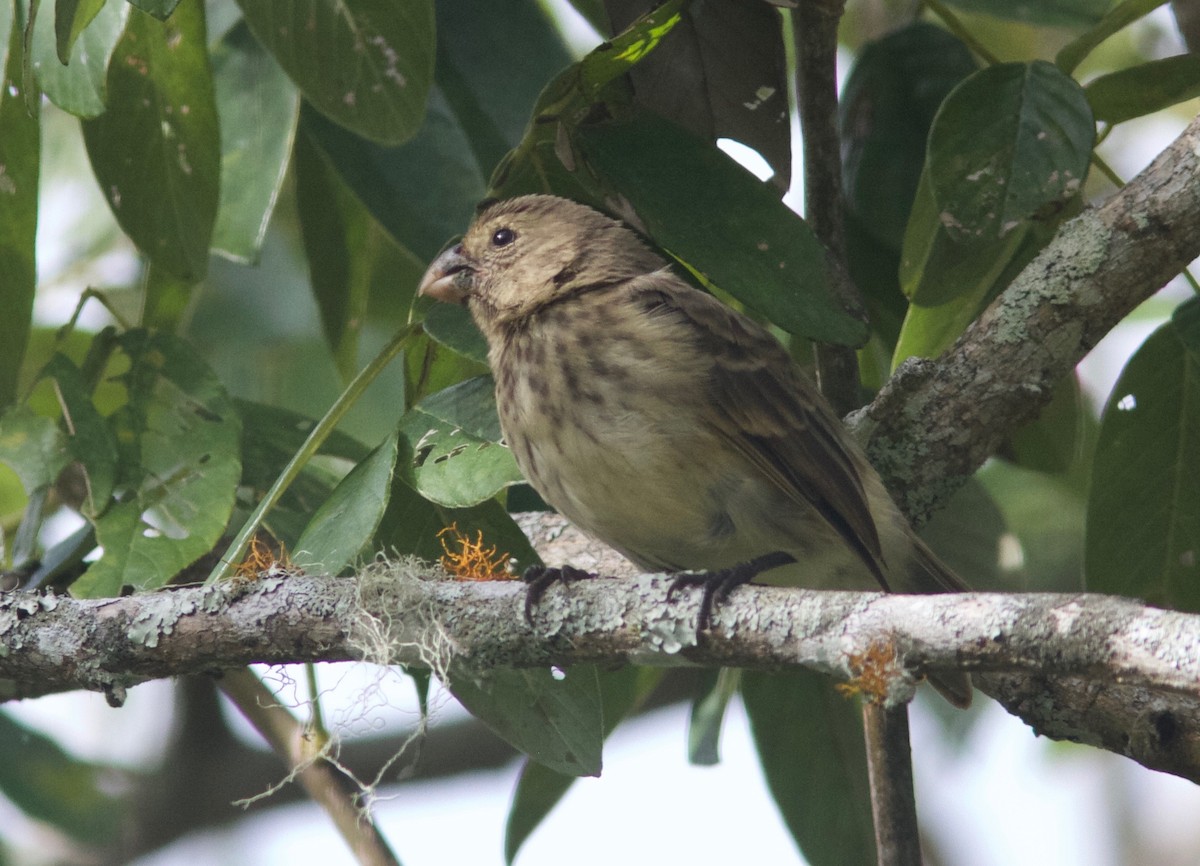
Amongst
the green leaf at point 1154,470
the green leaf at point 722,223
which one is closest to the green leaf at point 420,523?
the green leaf at point 722,223

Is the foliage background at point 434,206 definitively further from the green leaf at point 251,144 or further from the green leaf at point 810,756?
the green leaf at point 810,756

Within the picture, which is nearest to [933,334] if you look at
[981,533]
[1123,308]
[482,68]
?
[1123,308]

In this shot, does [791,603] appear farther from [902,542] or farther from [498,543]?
[902,542]

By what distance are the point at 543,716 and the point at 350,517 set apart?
57 centimetres

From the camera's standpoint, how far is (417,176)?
3.45m

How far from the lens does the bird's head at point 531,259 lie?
3455 millimetres

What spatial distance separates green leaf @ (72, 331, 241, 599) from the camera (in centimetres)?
289

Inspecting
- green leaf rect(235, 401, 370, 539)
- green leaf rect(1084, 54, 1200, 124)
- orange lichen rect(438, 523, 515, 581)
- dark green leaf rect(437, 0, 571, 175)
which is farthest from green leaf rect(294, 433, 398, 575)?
green leaf rect(1084, 54, 1200, 124)

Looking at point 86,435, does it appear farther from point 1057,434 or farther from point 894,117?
point 1057,434

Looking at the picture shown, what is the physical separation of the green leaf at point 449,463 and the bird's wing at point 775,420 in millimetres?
553

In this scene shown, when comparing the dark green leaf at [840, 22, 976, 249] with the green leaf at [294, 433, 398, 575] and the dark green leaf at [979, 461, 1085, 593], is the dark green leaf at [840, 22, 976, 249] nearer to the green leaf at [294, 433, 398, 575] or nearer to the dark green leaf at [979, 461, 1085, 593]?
the dark green leaf at [979, 461, 1085, 593]

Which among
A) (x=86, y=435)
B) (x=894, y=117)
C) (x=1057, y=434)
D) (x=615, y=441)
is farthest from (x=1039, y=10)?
(x=86, y=435)

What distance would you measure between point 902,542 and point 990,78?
106 cm

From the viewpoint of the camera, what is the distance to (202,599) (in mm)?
2572
